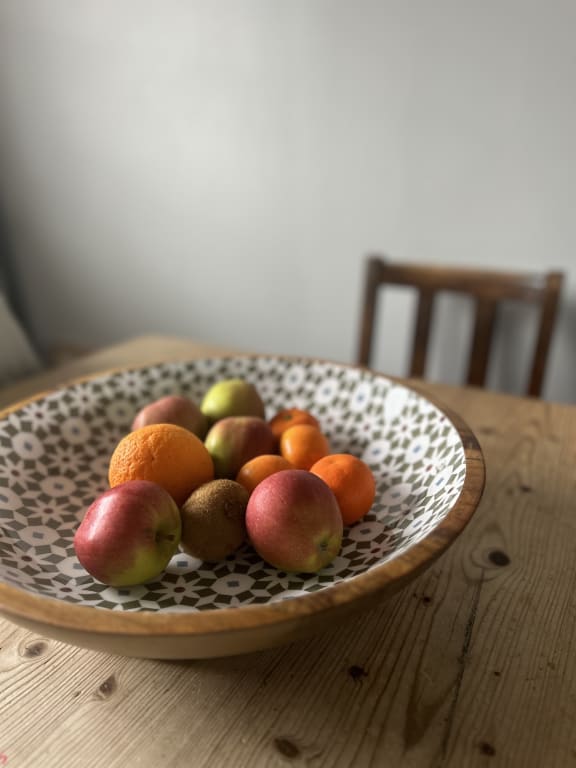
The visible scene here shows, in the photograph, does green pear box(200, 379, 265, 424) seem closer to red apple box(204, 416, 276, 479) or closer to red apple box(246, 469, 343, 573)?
red apple box(204, 416, 276, 479)

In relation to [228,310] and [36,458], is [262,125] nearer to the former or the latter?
[228,310]

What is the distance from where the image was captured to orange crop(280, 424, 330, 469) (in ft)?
2.23

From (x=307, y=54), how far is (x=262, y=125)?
238 mm

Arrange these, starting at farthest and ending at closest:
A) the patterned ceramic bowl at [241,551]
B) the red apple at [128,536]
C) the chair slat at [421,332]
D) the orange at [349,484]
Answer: the chair slat at [421,332] → the orange at [349,484] → the red apple at [128,536] → the patterned ceramic bowl at [241,551]

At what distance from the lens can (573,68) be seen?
1396 millimetres

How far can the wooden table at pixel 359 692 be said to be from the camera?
43cm

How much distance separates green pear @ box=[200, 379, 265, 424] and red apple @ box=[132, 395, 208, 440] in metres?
0.03

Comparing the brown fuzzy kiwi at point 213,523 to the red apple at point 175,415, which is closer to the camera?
the brown fuzzy kiwi at point 213,523

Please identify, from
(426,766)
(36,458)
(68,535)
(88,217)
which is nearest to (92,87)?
(88,217)

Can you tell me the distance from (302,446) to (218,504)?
16 cm

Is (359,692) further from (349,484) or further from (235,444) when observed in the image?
(235,444)

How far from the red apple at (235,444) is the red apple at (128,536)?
0.49ft

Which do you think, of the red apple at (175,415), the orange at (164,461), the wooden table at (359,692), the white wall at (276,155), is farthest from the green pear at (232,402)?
the white wall at (276,155)

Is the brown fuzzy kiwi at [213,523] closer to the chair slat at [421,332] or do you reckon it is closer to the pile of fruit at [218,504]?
the pile of fruit at [218,504]
